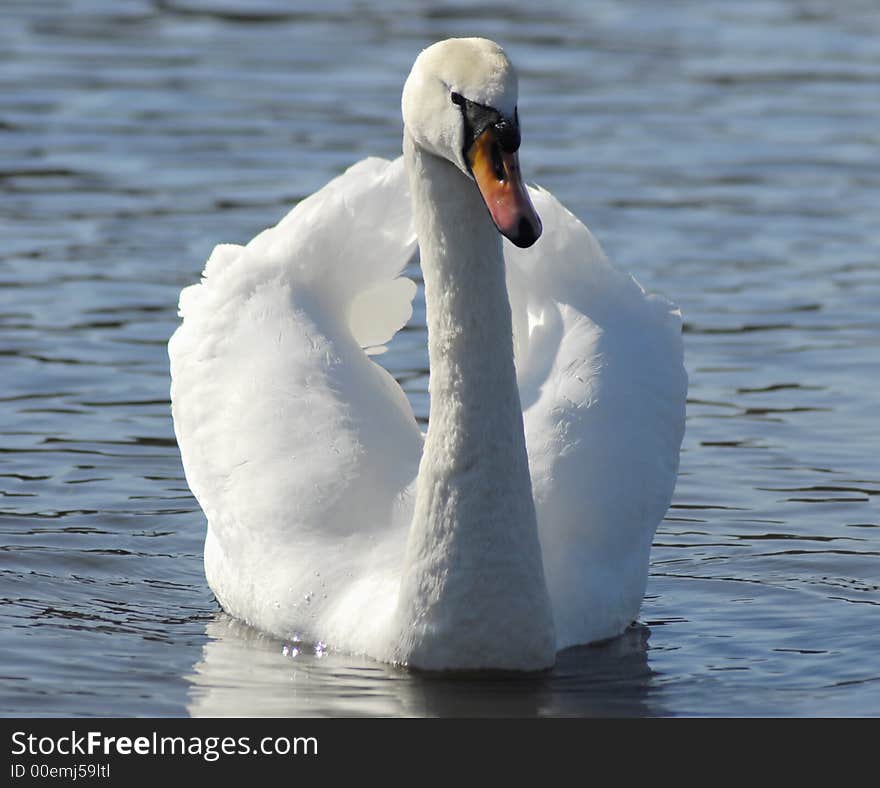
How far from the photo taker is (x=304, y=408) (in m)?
8.77

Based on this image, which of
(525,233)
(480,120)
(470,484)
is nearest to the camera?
(525,233)

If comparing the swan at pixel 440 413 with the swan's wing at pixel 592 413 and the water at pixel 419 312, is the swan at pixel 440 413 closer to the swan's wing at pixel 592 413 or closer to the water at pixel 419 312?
the swan's wing at pixel 592 413

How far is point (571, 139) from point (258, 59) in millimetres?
4171

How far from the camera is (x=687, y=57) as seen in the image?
20.9 meters

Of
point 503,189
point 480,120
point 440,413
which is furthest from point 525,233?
point 440,413

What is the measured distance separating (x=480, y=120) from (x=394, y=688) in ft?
6.55

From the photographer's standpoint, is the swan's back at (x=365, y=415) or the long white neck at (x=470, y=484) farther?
the swan's back at (x=365, y=415)

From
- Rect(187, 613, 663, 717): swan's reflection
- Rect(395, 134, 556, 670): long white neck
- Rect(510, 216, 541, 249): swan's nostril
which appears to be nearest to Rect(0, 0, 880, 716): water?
Rect(187, 613, 663, 717): swan's reflection

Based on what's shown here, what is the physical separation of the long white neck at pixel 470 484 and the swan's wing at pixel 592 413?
0.49 m

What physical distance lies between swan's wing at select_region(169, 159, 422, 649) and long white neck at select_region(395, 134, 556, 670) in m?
0.43

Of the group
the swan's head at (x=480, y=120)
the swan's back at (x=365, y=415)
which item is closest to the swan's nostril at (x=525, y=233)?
the swan's head at (x=480, y=120)

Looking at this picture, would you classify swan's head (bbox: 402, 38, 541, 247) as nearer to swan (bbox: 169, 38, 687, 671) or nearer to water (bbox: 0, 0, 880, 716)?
swan (bbox: 169, 38, 687, 671)

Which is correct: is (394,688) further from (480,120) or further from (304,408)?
(480,120)

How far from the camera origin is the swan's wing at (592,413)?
832 centimetres
